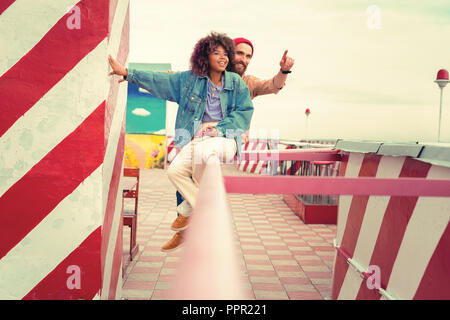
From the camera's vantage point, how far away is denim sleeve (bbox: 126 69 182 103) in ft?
7.14

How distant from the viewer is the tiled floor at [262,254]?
357cm

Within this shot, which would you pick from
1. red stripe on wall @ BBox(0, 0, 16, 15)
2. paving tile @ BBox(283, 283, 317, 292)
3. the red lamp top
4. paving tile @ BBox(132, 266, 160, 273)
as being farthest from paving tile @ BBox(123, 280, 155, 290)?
the red lamp top

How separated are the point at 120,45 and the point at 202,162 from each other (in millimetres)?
811

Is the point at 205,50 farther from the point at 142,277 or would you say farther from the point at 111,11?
the point at 142,277

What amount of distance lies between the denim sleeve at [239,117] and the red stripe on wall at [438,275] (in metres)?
1.12

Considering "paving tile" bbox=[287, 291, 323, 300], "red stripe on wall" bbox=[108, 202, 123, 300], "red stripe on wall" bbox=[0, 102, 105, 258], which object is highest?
"red stripe on wall" bbox=[0, 102, 105, 258]

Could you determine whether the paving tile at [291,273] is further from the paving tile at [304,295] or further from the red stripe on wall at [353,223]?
the red stripe on wall at [353,223]

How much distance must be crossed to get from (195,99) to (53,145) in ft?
2.72

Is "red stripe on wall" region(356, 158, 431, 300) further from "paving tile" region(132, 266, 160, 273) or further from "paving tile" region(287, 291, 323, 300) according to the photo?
"paving tile" region(132, 266, 160, 273)

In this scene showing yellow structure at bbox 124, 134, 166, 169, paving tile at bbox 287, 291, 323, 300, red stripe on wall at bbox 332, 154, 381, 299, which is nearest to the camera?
red stripe on wall at bbox 332, 154, 381, 299

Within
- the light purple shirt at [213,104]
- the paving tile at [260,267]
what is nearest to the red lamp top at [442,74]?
the paving tile at [260,267]

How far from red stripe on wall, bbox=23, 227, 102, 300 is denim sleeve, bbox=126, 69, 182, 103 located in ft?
2.76

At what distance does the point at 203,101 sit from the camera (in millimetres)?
2262
